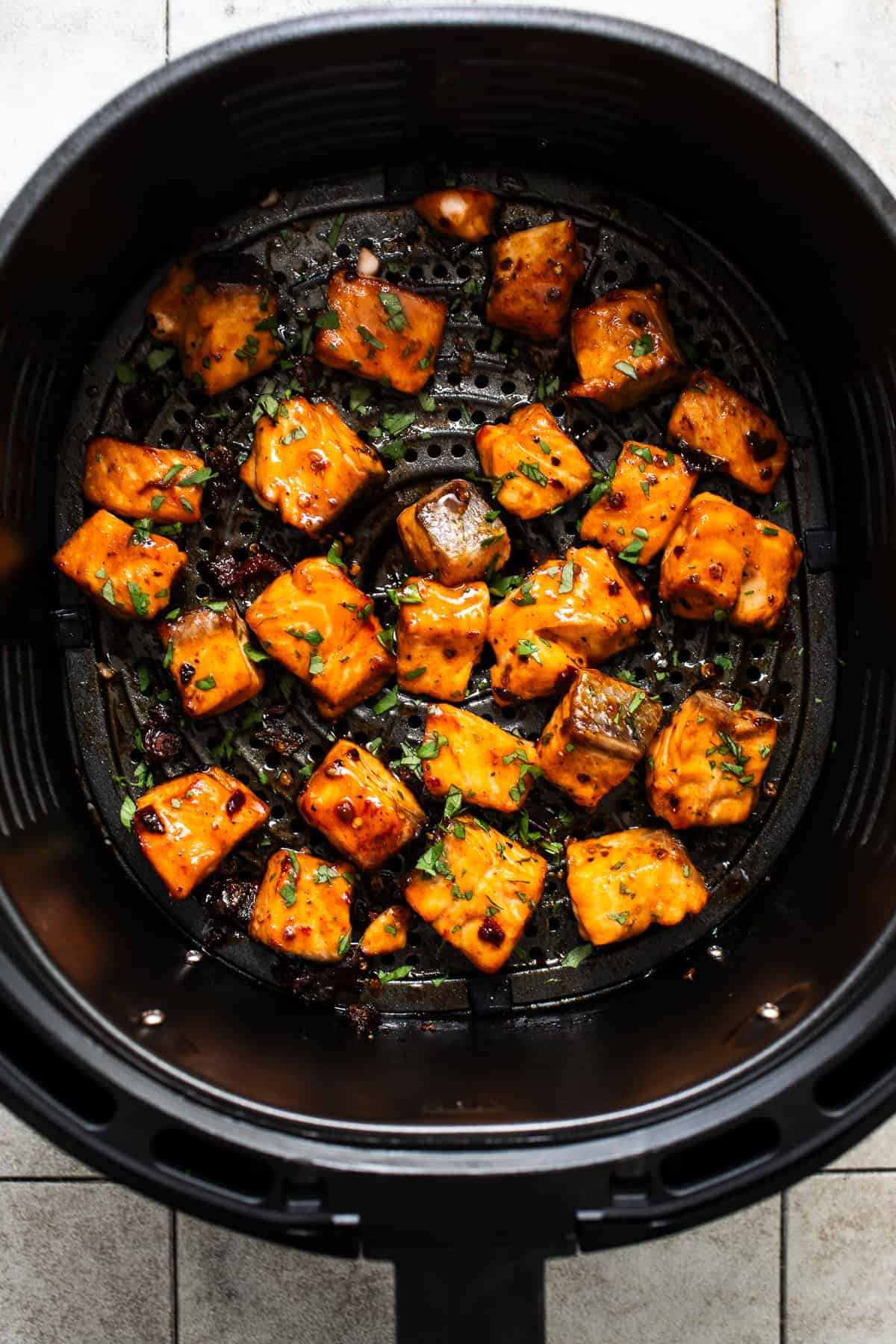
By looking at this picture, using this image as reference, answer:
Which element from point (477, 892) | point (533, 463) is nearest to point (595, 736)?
point (477, 892)

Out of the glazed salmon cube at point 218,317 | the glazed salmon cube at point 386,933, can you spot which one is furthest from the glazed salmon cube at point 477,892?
the glazed salmon cube at point 218,317

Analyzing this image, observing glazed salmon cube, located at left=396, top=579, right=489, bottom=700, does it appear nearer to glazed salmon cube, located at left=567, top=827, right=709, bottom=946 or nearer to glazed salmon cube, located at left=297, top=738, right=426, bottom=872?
glazed salmon cube, located at left=297, top=738, right=426, bottom=872

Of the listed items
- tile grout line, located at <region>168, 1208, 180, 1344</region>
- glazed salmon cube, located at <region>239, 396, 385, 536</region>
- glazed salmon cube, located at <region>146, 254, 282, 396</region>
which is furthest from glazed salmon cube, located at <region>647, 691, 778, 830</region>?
tile grout line, located at <region>168, 1208, 180, 1344</region>

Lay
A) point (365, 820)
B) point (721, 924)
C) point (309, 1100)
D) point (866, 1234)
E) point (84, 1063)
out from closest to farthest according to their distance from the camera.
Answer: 1. point (84, 1063)
2. point (309, 1100)
3. point (365, 820)
4. point (721, 924)
5. point (866, 1234)

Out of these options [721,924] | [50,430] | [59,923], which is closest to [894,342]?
[721,924]

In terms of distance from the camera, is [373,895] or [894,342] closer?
[894,342]

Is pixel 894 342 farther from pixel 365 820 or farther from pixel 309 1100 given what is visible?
pixel 309 1100
